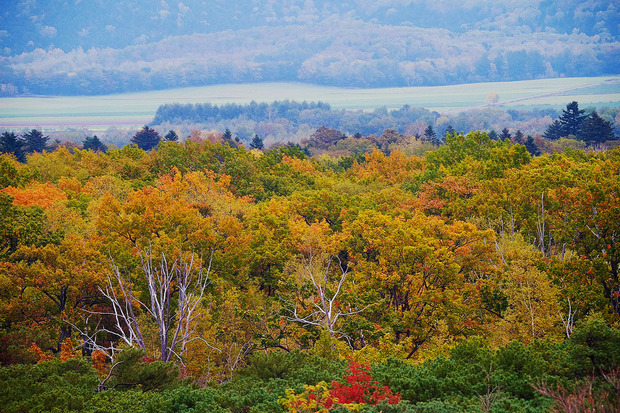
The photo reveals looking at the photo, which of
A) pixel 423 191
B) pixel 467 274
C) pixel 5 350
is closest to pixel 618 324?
pixel 467 274

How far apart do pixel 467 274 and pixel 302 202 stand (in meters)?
14.8

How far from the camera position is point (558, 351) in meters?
19.1

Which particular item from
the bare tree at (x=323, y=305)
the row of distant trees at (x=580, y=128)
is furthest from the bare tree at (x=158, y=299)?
the row of distant trees at (x=580, y=128)

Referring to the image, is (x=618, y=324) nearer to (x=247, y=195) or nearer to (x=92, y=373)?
(x=92, y=373)

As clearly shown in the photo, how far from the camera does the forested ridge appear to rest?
55.6ft

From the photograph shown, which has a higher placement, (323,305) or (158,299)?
(158,299)

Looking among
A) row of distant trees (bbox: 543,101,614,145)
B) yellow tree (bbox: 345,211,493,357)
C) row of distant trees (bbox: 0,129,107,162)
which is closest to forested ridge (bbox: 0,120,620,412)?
yellow tree (bbox: 345,211,493,357)

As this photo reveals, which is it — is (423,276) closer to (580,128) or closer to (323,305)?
(323,305)

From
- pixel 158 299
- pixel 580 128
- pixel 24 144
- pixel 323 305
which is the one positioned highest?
pixel 24 144

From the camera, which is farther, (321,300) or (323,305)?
(323,305)

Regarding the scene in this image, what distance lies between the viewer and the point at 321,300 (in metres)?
26.4

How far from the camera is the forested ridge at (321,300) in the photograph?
17.0 meters

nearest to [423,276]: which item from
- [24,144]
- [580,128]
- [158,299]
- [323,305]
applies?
[323,305]

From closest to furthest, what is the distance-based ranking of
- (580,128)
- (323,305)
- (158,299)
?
(323,305), (158,299), (580,128)
